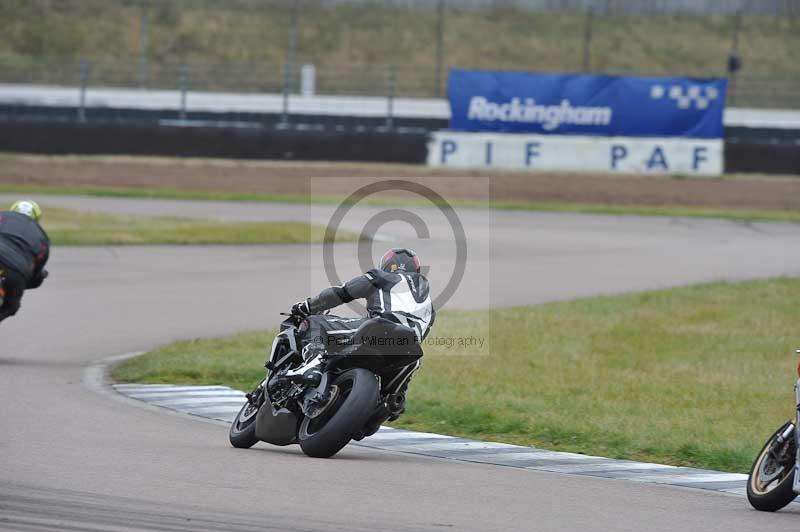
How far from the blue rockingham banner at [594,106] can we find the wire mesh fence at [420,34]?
12.3 m

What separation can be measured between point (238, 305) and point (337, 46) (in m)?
32.9

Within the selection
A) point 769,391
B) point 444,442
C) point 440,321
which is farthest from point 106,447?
point 440,321

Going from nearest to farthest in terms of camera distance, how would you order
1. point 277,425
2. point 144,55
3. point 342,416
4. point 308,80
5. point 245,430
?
point 342,416 → point 277,425 → point 245,430 → point 308,80 → point 144,55

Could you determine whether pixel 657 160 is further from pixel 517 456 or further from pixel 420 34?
pixel 517 456

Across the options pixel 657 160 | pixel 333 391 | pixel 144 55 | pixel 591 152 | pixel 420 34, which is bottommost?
pixel 333 391

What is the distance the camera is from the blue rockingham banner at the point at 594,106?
110ft

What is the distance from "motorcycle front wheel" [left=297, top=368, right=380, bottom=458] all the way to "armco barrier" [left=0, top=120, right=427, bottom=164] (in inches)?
966

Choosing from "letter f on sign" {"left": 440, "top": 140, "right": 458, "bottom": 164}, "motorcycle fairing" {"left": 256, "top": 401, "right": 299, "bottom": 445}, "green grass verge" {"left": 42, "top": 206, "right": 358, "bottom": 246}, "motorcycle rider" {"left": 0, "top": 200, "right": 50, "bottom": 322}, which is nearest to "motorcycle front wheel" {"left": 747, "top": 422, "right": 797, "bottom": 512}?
"motorcycle fairing" {"left": 256, "top": 401, "right": 299, "bottom": 445}

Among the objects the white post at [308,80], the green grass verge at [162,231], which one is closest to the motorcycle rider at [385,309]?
the green grass verge at [162,231]

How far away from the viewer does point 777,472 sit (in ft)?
25.9

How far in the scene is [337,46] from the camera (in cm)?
4931

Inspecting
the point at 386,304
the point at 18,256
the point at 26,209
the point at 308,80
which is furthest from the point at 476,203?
the point at 386,304

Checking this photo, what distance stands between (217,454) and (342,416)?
93cm

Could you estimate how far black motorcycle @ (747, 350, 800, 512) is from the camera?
7.73 meters
